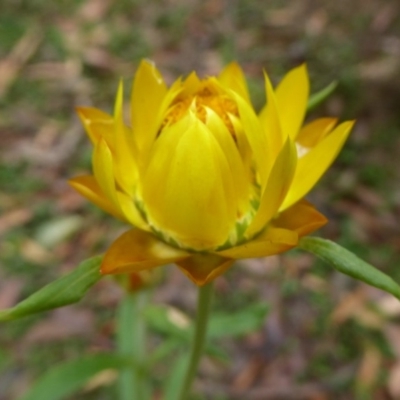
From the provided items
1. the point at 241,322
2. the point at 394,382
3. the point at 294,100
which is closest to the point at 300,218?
the point at 294,100

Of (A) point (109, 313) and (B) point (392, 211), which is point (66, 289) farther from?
(B) point (392, 211)

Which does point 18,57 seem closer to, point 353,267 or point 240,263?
point 240,263

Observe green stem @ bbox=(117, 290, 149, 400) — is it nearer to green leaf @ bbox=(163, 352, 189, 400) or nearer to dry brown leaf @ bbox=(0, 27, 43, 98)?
green leaf @ bbox=(163, 352, 189, 400)

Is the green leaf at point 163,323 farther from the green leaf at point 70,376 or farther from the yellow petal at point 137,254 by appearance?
the yellow petal at point 137,254

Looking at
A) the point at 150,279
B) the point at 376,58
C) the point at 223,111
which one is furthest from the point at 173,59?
the point at 223,111

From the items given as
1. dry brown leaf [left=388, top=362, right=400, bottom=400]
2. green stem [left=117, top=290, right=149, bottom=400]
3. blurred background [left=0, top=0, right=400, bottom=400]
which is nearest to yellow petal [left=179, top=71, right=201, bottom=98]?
green stem [left=117, top=290, right=149, bottom=400]

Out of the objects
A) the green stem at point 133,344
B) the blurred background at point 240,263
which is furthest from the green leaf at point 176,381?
the blurred background at point 240,263
